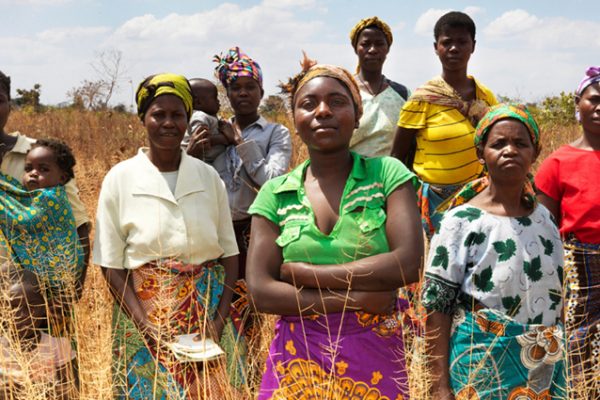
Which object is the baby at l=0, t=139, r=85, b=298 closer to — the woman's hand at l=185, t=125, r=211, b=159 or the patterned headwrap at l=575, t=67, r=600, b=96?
the woman's hand at l=185, t=125, r=211, b=159

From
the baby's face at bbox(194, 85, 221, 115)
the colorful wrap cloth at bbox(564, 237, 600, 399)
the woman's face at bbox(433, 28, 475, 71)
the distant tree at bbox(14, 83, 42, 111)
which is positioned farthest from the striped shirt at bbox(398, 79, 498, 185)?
the distant tree at bbox(14, 83, 42, 111)

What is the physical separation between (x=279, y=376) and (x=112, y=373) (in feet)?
3.37

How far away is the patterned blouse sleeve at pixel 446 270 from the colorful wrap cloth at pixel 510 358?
0.12 meters

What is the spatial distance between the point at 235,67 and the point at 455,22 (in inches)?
56.2

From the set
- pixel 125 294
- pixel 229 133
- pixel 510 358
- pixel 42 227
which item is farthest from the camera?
pixel 229 133

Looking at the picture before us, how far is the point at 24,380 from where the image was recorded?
104 inches

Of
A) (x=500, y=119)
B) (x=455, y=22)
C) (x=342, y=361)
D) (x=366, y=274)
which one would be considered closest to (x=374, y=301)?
(x=366, y=274)

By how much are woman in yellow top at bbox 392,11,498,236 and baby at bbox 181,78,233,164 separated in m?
1.12

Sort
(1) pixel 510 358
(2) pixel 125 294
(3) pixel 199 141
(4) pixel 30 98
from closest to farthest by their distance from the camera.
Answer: (1) pixel 510 358, (2) pixel 125 294, (3) pixel 199 141, (4) pixel 30 98

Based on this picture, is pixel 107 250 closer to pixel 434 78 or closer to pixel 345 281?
pixel 345 281

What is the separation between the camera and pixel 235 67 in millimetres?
3836

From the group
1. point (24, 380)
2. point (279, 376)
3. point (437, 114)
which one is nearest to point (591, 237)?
point (437, 114)

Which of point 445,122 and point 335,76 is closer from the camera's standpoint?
point 335,76

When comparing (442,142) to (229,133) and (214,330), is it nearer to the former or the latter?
(229,133)
